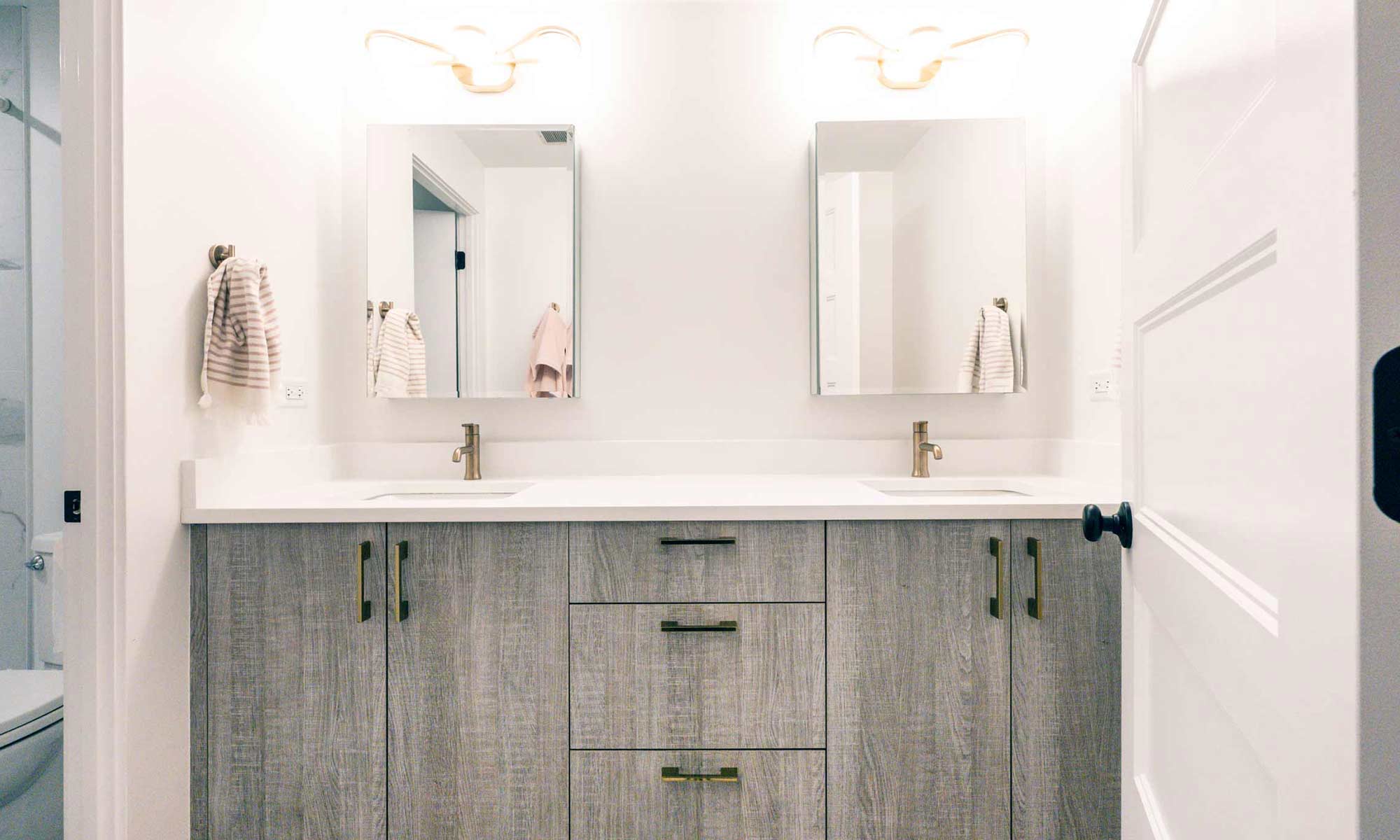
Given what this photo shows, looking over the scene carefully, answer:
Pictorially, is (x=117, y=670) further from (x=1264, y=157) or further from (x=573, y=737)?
(x=1264, y=157)

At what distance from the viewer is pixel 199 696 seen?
50.3 inches

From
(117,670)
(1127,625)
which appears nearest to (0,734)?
(117,670)

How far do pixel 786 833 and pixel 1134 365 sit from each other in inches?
40.4

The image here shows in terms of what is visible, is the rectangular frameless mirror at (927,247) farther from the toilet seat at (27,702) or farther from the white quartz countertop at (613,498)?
the toilet seat at (27,702)

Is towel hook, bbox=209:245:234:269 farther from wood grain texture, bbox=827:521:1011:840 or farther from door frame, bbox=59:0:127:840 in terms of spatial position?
wood grain texture, bbox=827:521:1011:840

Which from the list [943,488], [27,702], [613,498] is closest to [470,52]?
[613,498]

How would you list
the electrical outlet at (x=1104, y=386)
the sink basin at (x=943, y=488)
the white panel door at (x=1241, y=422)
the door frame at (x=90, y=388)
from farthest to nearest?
the sink basin at (x=943, y=488) → the electrical outlet at (x=1104, y=386) → the door frame at (x=90, y=388) → the white panel door at (x=1241, y=422)

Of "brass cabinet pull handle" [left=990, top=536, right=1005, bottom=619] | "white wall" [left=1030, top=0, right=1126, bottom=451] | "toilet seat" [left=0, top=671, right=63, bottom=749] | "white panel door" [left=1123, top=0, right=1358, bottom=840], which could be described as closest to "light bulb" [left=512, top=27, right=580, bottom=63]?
"white wall" [left=1030, top=0, right=1126, bottom=451]

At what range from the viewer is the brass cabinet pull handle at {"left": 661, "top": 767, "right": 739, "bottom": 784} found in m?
1.25

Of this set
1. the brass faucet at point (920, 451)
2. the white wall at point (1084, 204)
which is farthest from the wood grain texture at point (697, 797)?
the white wall at point (1084, 204)

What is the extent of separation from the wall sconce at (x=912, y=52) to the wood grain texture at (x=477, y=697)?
61.3 inches

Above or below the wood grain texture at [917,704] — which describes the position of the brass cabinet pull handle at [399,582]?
above

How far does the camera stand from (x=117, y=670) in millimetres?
Answer: 1159

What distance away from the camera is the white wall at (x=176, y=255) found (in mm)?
1187
